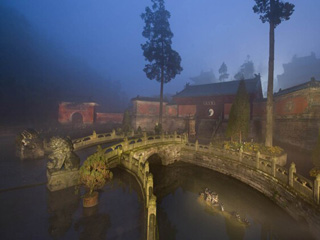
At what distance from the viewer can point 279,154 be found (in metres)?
13.4

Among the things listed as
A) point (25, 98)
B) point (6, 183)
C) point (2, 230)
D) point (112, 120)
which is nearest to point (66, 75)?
point (25, 98)

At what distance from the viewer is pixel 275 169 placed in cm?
1017

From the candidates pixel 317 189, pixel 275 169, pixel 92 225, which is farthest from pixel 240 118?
pixel 92 225

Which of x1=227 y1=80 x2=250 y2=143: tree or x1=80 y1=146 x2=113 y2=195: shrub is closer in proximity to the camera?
x1=80 y1=146 x2=113 y2=195: shrub

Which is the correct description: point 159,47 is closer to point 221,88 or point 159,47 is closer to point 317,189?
point 221,88

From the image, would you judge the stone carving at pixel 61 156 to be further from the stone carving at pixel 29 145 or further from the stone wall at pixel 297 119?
the stone wall at pixel 297 119

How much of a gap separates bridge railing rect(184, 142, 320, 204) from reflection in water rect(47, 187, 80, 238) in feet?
35.0

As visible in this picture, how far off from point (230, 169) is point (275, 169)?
4136 mm

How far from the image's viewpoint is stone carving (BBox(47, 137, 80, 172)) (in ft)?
25.0

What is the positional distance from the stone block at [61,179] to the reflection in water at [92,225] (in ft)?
7.50

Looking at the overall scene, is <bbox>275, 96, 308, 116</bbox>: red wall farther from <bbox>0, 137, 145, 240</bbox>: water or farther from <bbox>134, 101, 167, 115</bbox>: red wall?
<bbox>134, 101, 167, 115</bbox>: red wall

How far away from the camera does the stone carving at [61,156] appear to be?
7.63 metres

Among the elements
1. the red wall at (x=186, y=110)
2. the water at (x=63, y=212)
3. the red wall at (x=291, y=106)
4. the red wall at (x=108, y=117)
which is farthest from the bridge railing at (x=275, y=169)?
the red wall at (x=108, y=117)

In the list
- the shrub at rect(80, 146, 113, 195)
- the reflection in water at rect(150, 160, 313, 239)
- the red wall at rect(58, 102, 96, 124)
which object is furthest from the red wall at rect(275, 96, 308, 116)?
the red wall at rect(58, 102, 96, 124)
